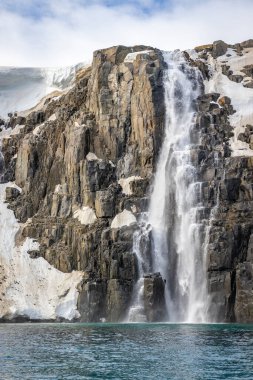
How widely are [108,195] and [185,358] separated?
51.9 m

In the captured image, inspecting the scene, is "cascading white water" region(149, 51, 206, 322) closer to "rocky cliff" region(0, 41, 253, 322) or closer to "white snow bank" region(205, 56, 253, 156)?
"rocky cliff" region(0, 41, 253, 322)

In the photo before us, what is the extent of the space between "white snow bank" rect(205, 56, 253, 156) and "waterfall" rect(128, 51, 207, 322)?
241 inches

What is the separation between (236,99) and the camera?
10806 cm

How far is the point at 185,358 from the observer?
46000 millimetres

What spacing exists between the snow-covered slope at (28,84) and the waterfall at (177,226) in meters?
44.1

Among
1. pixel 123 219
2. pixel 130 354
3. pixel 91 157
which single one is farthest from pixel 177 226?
pixel 130 354

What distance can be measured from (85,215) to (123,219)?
6.88m

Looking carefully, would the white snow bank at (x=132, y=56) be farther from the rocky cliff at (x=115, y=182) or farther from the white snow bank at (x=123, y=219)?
the white snow bank at (x=123, y=219)

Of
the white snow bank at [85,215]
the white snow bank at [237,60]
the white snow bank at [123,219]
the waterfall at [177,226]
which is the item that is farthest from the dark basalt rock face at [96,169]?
the white snow bank at [237,60]

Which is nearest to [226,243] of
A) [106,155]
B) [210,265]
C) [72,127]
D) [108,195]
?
[210,265]

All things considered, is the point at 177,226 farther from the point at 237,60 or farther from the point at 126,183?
the point at 237,60

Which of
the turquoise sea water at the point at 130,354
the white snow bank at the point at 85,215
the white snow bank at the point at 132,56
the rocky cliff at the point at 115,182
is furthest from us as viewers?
the white snow bank at the point at 132,56

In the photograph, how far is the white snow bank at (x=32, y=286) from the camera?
88688 millimetres

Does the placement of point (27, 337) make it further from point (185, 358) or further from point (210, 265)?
point (210, 265)
